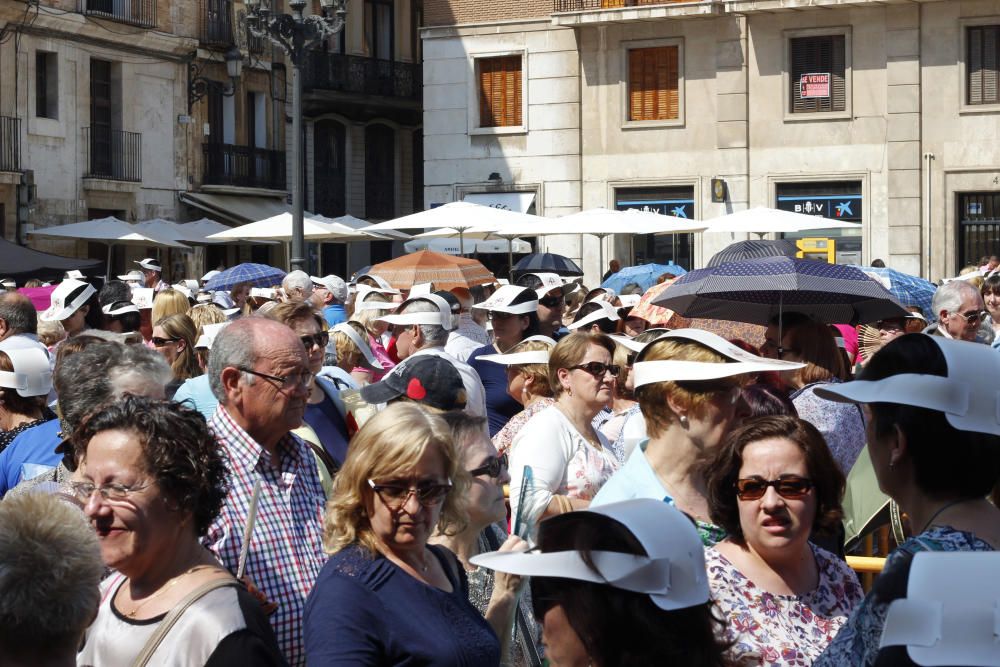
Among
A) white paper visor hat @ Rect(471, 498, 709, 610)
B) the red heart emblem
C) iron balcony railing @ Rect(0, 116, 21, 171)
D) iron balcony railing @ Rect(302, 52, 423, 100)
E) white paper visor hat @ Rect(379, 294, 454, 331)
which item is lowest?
white paper visor hat @ Rect(471, 498, 709, 610)

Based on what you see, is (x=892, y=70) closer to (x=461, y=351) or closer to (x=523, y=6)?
(x=523, y=6)

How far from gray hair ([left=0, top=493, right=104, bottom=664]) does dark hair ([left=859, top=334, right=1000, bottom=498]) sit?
175 centimetres

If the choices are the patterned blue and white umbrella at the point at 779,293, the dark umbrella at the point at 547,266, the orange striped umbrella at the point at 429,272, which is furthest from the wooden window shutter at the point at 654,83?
the patterned blue and white umbrella at the point at 779,293

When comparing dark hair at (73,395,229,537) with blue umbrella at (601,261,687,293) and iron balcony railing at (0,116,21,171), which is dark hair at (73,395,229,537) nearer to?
blue umbrella at (601,261,687,293)

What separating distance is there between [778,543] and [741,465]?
10.4 inches

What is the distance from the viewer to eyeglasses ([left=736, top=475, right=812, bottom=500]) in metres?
4.17

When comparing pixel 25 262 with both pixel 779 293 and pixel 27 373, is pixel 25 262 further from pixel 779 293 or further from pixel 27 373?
pixel 779 293

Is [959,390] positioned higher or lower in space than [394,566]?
higher

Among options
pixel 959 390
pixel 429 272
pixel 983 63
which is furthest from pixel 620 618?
pixel 983 63

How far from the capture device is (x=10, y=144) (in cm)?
3006

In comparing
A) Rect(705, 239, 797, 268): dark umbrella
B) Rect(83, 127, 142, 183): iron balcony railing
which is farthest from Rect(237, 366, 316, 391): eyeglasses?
Rect(83, 127, 142, 183): iron balcony railing

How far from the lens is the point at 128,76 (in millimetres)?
33500

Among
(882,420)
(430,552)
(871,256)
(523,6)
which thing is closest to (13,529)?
(430,552)

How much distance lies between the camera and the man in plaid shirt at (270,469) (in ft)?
14.1
